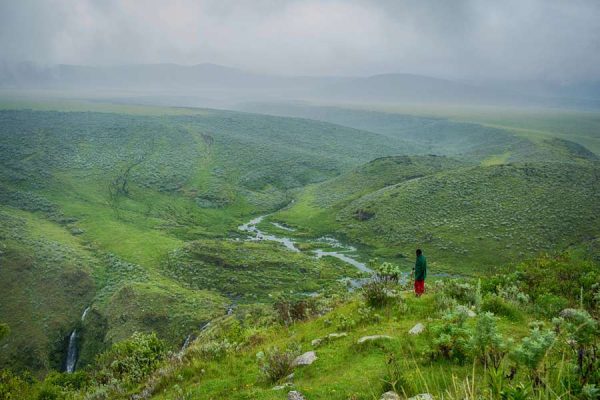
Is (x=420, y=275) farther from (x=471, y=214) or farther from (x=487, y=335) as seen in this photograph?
(x=471, y=214)

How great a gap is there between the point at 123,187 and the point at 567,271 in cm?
15379

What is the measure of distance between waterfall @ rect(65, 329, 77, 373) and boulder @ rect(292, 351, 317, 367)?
2204 inches

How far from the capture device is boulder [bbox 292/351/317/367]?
12.7m

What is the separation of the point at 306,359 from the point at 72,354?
60.1m

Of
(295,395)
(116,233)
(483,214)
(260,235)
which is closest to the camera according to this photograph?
(295,395)

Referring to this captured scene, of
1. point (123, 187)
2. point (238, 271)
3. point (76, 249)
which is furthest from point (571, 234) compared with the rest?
point (123, 187)

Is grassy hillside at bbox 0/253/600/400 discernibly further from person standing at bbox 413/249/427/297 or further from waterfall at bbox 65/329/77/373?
waterfall at bbox 65/329/77/373

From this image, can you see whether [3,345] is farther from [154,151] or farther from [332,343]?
[154,151]

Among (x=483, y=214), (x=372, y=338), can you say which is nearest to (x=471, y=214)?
(x=483, y=214)

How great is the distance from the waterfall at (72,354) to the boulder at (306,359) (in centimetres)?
5599

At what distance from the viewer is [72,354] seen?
194 feet

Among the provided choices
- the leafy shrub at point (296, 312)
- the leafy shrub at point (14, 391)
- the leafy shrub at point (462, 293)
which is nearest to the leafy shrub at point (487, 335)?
the leafy shrub at point (462, 293)

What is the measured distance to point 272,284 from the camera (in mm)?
81562

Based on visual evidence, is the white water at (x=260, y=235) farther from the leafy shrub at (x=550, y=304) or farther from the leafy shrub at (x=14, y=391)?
the leafy shrub at (x=550, y=304)
